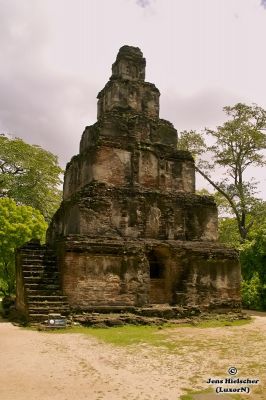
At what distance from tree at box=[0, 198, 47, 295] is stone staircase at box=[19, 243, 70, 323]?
4.61 metres

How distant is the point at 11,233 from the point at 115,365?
12.9 meters

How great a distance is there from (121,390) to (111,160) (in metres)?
10.7


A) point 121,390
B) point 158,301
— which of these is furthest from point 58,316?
point 121,390

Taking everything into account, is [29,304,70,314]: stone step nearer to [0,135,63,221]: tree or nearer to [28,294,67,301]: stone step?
[28,294,67,301]: stone step

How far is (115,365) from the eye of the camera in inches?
284

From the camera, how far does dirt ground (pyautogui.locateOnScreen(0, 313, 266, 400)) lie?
574cm

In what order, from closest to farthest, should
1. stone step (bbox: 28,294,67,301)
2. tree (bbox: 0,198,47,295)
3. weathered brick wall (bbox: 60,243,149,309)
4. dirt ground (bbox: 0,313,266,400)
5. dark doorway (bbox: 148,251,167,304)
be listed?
dirt ground (bbox: 0,313,266,400)
stone step (bbox: 28,294,67,301)
weathered brick wall (bbox: 60,243,149,309)
dark doorway (bbox: 148,251,167,304)
tree (bbox: 0,198,47,295)

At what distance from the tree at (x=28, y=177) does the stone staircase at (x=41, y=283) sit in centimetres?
1603

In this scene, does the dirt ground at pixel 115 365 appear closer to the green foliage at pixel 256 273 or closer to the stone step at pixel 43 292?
the stone step at pixel 43 292

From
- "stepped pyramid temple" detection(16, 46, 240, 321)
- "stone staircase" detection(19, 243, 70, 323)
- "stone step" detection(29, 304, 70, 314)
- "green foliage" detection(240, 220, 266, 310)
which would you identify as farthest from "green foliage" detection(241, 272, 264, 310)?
"stone step" detection(29, 304, 70, 314)

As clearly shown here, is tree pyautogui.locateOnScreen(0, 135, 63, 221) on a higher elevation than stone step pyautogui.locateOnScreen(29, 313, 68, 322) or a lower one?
higher

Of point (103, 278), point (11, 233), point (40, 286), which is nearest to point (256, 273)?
point (103, 278)

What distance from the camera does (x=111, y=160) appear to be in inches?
613

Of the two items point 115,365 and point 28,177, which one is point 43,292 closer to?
point 115,365
